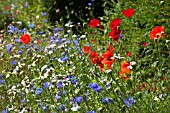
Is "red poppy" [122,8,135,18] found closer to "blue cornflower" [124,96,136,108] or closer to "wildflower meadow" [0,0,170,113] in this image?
"wildflower meadow" [0,0,170,113]

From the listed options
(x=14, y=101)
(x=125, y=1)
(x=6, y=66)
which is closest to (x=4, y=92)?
(x=14, y=101)

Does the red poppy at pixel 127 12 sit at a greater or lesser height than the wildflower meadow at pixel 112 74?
greater

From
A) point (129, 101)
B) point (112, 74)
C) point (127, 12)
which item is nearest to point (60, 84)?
point (112, 74)

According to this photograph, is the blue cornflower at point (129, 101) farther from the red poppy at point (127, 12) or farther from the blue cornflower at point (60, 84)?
the red poppy at point (127, 12)

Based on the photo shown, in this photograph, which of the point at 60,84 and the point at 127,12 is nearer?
the point at 60,84

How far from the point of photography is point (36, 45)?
591 cm

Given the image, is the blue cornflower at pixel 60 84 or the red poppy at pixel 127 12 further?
the red poppy at pixel 127 12

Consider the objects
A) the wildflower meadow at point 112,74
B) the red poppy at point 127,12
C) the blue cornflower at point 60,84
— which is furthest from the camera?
the red poppy at point 127,12

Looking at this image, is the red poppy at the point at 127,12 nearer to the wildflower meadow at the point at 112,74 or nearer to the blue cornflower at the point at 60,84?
the wildflower meadow at the point at 112,74

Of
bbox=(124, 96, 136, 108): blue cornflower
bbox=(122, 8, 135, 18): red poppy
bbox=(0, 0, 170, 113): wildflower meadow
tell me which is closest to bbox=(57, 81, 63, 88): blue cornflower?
bbox=(0, 0, 170, 113): wildflower meadow

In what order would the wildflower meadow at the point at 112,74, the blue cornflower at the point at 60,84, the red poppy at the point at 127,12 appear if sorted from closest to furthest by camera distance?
1. the wildflower meadow at the point at 112,74
2. the blue cornflower at the point at 60,84
3. the red poppy at the point at 127,12

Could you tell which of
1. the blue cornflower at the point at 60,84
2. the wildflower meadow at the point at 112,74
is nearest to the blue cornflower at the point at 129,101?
the wildflower meadow at the point at 112,74

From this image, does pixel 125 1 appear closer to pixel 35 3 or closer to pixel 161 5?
pixel 161 5

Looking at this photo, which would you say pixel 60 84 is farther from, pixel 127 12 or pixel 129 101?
pixel 127 12
